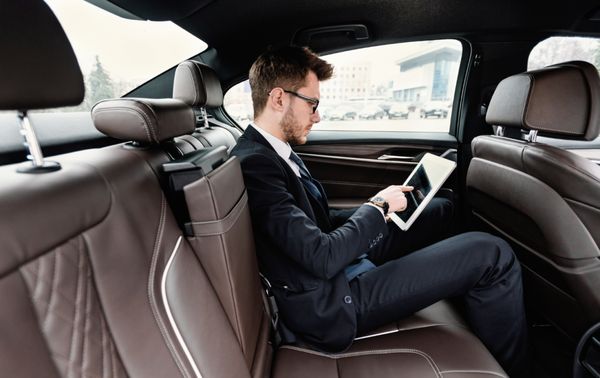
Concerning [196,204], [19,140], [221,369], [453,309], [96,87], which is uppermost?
[96,87]

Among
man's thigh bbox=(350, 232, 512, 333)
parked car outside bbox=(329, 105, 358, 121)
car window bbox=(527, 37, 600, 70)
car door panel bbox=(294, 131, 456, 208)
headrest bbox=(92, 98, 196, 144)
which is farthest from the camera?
parked car outside bbox=(329, 105, 358, 121)

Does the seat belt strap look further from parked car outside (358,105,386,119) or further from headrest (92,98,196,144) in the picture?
parked car outside (358,105,386,119)

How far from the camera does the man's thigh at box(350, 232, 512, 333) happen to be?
3.72 feet

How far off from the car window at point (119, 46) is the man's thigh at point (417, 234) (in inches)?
52.2

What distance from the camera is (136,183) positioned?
2.56ft

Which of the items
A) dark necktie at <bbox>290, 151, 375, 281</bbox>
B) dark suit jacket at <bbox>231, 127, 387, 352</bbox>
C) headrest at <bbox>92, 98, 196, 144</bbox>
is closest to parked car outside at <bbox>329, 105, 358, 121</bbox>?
dark necktie at <bbox>290, 151, 375, 281</bbox>

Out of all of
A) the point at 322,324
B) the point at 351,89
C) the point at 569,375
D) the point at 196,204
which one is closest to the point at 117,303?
the point at 196,204

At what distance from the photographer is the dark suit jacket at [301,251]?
103 cm

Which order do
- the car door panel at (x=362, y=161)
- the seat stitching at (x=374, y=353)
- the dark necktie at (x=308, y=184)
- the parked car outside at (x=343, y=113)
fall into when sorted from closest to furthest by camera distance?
the seat stitching at (x=374, y=353)
the dark necktie at (x=308, y=184)
the car door panel at (x=362, y=161)
the parked car outside at (x=343, y=113)

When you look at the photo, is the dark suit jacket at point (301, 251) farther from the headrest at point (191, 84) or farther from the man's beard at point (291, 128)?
the headrest at point (191, 84)

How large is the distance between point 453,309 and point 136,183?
43.6 inches

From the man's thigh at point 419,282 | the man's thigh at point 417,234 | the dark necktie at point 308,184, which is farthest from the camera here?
the man's thigh at point 417,234

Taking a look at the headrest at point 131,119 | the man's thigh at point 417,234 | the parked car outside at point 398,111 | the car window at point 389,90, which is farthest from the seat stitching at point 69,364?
the parked car outside at point 398,111

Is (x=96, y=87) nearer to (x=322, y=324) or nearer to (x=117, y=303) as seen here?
(x=117, y=303)
